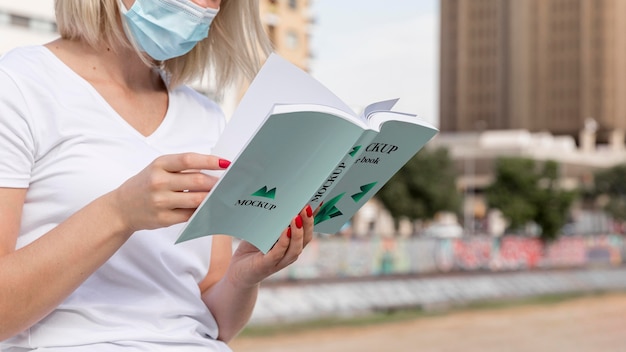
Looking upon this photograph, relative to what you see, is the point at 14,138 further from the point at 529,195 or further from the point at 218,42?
the point at 529,195

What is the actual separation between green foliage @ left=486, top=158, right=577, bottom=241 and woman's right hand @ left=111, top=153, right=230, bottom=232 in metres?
40.0

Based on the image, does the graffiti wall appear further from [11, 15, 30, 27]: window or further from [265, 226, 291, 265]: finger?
[265, 226, 291, 265]: finger

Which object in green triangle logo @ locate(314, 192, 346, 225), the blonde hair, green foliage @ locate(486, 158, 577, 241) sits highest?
the blonde hair

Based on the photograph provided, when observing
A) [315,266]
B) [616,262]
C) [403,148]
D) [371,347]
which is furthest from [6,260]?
[616,262]

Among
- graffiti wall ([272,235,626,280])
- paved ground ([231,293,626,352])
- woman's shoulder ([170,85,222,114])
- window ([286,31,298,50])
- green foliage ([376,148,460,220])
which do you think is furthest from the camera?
window ([286,31,298,50])

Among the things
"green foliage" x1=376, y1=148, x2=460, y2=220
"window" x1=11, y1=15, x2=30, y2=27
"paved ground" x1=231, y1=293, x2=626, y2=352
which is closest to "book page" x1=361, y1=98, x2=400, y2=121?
"paved ground" x1=231, y1=293, x2=626, y2=352

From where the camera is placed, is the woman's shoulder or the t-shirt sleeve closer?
the t-shirt sleeve

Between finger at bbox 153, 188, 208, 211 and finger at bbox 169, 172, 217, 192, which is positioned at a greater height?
finger at bbox 169, 172, 217, 192

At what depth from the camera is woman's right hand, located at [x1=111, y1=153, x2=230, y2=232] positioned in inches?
51.6

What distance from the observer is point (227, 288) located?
5.86 feet

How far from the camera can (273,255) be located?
1.64 m

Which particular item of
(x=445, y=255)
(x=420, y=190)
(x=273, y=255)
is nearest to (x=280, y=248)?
(x=273, y=255)

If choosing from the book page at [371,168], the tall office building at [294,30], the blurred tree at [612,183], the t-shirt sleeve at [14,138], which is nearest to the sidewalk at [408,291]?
the tall office building at [294,30]

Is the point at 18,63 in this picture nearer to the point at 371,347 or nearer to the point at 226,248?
the point at 226,248
